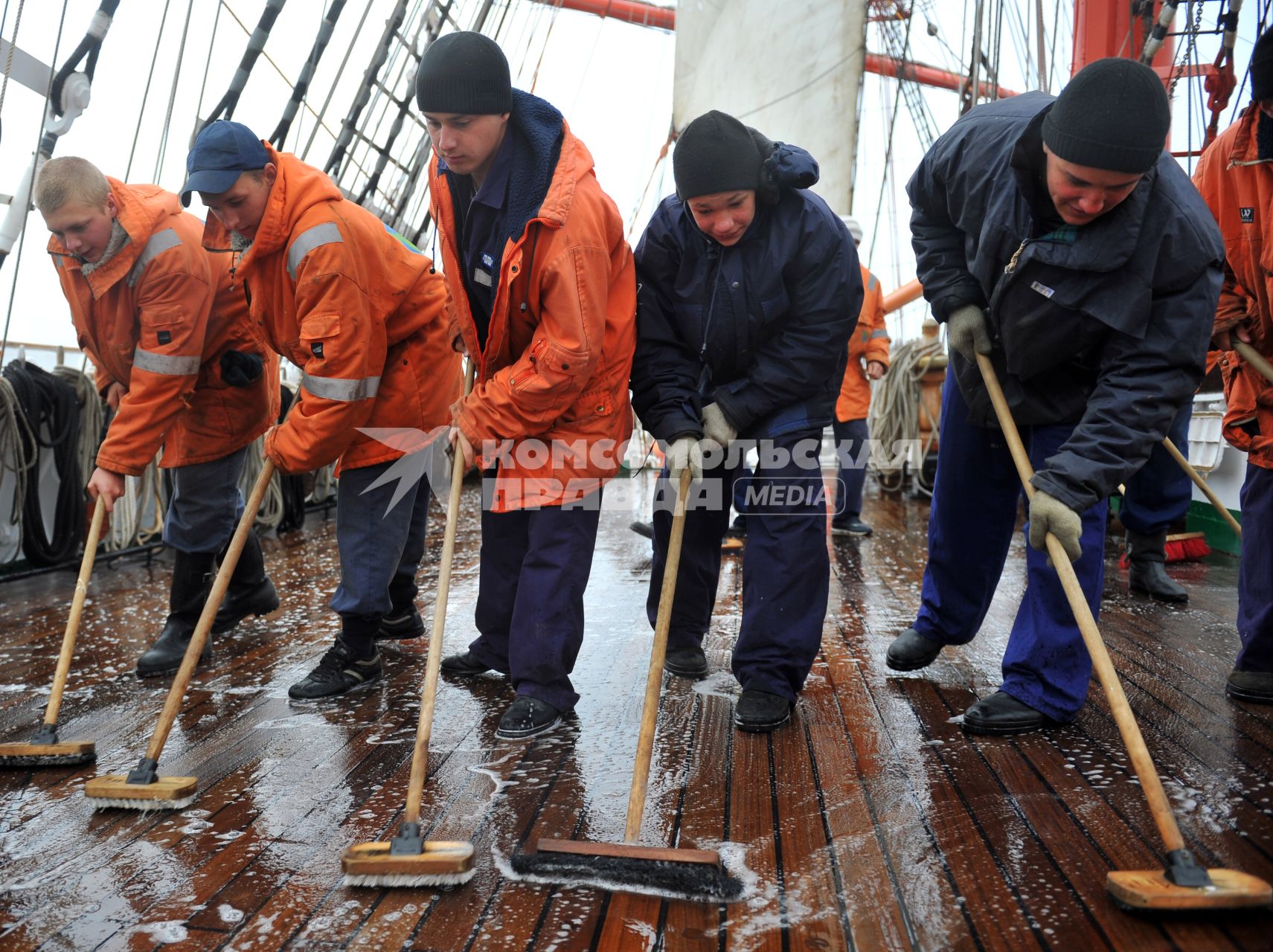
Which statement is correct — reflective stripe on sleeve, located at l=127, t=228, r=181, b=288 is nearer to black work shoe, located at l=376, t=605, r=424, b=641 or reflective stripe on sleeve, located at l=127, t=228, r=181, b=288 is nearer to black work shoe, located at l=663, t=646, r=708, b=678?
black work shoe, located at l=376, t=605, r=424, b=641

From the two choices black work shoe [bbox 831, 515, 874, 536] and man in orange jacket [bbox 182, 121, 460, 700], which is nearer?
man in orange jacket [bbox 182, 121, 460, 700]

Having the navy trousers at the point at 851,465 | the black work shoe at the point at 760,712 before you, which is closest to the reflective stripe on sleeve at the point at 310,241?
the black work shoe at the point at 760,712

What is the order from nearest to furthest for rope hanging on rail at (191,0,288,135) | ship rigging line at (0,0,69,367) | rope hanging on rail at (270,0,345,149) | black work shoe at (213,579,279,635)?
black work shoe at (213,579,279,635), ship rigging line at (0,0,69,367), rope hanging on rail at (191,0,288,135), rope hanging on rail at (270,0,345,149)

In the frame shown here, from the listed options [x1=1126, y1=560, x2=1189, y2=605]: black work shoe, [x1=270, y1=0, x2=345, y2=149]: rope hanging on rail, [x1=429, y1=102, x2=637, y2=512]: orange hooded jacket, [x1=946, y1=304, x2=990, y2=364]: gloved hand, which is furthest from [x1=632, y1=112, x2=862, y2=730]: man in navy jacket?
[x1=270, y1=0, x2=345, y2=149]: rope hanging on rail

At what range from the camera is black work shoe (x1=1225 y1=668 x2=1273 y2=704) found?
2643 millimetres

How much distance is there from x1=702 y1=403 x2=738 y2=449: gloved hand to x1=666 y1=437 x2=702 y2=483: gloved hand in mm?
47

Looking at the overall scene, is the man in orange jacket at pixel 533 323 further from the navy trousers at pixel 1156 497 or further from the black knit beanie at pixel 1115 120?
the navy trousers at pixel 1156 497

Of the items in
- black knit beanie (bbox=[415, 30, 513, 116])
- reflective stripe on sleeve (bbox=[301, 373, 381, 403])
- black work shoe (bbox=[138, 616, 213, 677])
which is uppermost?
black knit beanie (bbox=[415, 30, 513, 116])

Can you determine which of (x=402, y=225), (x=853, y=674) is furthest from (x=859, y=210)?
(x=853, y=674)

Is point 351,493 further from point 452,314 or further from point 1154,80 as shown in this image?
point 1154,80

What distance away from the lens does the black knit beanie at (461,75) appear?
91.6 inches

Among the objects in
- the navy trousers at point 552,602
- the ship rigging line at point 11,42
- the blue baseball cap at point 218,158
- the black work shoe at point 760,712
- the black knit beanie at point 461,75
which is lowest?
the black work shoe at point 760,712

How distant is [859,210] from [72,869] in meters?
22.4

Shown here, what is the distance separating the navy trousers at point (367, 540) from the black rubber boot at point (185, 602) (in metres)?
0.57
